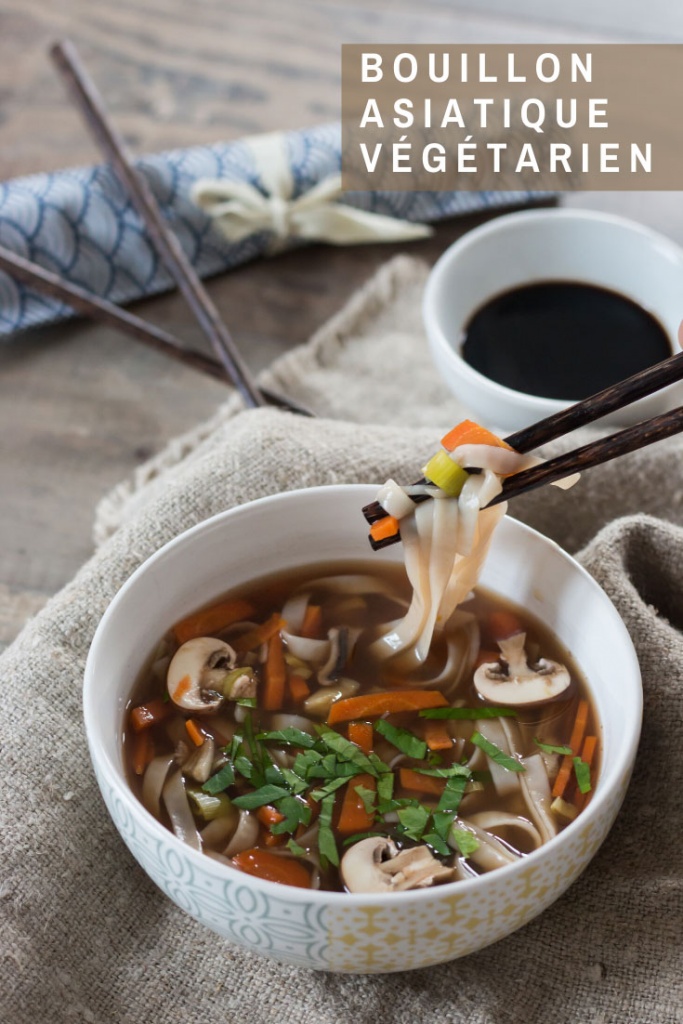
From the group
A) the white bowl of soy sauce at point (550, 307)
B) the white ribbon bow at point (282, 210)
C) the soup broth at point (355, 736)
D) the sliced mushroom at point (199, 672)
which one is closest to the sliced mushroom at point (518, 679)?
the soup broth at point (355, 736)

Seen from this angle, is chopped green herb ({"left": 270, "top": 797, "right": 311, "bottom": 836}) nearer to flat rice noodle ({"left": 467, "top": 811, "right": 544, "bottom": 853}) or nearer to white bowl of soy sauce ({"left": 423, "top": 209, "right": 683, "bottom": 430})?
flat rice noodle ({"left": 467, "top": 811, "right": 544, "bottom": 853})

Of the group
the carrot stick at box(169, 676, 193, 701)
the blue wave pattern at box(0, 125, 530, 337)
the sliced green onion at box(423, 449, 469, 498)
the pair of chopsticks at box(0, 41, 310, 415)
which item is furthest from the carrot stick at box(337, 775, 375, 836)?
the blue wave pattern at box(0, 125, 530, 337)

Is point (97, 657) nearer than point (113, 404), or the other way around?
point (97, 657)

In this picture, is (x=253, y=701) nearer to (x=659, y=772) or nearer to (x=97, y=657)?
(x=97, y=657)

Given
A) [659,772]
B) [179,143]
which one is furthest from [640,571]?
[179,143]

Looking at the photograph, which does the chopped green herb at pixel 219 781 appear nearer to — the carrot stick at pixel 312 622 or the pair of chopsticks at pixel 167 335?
the carrot stick at pixel 312 622

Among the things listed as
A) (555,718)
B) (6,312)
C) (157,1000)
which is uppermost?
(6,312)

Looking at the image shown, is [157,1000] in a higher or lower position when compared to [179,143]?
lower

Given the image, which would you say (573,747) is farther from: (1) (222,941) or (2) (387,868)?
(1) (222,941)

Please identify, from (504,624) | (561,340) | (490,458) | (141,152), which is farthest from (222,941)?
(141,152)
